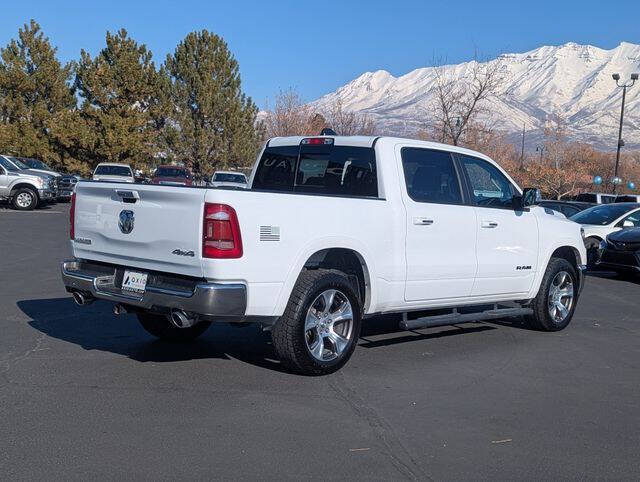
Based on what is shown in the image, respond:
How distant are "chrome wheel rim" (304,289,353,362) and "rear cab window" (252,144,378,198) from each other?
112 centimetres

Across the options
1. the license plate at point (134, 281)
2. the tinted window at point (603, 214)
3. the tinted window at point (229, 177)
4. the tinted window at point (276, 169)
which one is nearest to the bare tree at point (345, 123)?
the tinted window at point (229, 177)

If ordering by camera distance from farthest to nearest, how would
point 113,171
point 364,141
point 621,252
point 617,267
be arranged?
1. point 113,171
2. point 617,267
3. point 621,252
4. point 364,141

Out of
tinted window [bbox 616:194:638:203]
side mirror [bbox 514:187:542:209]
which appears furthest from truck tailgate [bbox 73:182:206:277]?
tinted window [bbox 616:194:638:203]

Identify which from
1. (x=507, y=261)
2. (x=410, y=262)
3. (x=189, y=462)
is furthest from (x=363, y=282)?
(x=189, y=462)

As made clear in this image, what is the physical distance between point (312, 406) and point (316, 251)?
1.32 metres

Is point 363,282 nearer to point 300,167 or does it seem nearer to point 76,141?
point 300,167

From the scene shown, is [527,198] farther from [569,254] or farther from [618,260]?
[618,260]

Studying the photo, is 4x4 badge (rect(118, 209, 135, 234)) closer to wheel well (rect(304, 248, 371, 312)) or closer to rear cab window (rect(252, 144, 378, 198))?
wheel well (rect(304, 248, 371, 312))

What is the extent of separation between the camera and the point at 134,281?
257 inches

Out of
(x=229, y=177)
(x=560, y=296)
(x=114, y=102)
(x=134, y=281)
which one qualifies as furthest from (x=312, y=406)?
(x=114, y=102)

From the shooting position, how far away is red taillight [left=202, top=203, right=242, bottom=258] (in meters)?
5.95

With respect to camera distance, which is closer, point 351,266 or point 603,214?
point 351,266

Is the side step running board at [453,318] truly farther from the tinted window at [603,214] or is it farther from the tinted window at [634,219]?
the tinted window at [634,219]

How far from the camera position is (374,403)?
6.09 m
